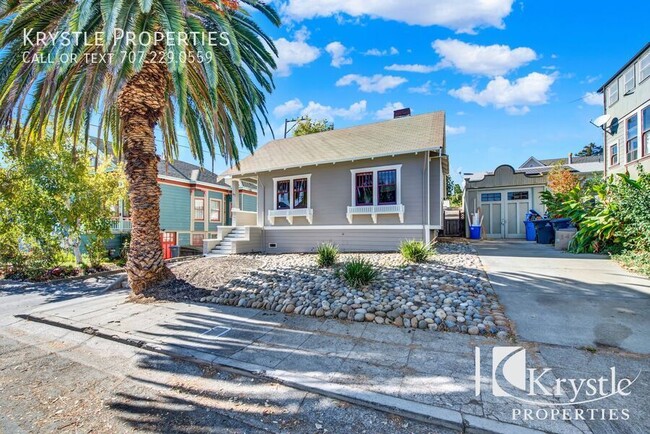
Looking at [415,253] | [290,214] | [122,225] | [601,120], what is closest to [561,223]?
[601,120]

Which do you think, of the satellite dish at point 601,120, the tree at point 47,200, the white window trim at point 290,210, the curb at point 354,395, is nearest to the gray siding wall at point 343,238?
the white window trim at point 290,210

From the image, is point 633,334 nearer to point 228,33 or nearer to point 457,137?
point 228,33

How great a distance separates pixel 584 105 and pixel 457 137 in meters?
6.39

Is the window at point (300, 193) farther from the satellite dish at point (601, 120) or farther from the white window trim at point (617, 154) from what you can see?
the white window trim at point (617, 154)

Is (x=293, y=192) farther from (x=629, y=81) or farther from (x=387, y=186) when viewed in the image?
(x=629, y=81)

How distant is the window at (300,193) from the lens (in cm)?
1267

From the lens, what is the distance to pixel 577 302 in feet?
15.4

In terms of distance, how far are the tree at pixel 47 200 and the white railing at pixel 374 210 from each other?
8.95 meters

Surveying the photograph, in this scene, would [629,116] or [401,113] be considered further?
[401,113]

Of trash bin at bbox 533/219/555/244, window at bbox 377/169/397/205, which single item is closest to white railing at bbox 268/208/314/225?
window at bbox 377/169/397/205

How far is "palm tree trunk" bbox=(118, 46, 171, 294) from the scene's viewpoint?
620 centimetres

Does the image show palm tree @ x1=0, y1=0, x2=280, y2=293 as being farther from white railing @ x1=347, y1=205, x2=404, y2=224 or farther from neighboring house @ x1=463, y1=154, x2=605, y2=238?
neighboring house @ x1=463, y1=154, x2=605, y2=238

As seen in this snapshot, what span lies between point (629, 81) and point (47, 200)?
72.8ft

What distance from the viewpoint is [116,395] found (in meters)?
2.82
